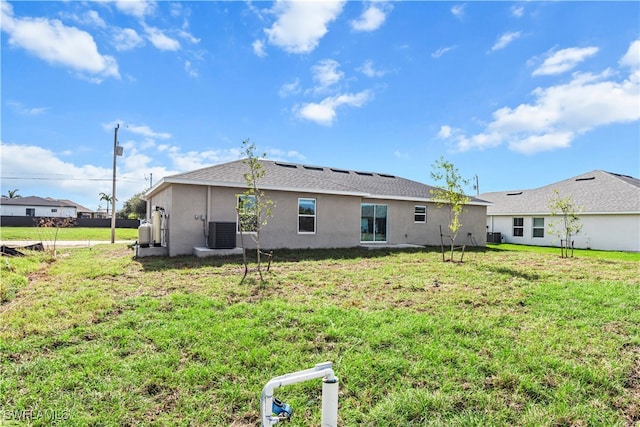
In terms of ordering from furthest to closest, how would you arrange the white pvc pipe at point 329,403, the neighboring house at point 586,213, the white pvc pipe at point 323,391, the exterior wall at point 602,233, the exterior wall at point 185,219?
the neighboring house at point 586,213 → the exterior wall at point 602,233 → the exterior wall at point 185,219 → the white pvc pipe at point 329,403 → the white pvc pipe at point 323,391

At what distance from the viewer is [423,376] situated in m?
3.26

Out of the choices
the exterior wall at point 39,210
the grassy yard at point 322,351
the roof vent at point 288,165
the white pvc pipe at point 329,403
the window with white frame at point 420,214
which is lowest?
the grassy yard at point 322,351

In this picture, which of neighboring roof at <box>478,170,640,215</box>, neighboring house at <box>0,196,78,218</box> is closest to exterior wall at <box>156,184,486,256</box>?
neighboring roof at <box>478,170,640,215</box>

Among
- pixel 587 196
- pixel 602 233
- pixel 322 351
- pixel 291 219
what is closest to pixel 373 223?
pixel 291 219

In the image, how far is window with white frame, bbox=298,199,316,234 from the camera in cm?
1365

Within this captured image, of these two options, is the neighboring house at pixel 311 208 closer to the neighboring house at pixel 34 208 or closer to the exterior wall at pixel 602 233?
the exterior wall at pixel 602 233

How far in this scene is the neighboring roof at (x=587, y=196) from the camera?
734 inches

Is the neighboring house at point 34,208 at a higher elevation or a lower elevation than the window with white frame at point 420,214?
higher

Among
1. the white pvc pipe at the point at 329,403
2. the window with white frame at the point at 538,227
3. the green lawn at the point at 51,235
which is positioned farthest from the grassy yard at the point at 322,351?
the window with white frame at the point at 538,227

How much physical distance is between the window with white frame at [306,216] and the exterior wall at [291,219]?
0.51ft

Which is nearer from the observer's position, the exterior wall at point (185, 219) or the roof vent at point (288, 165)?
the exterior wall at point (185, 219)

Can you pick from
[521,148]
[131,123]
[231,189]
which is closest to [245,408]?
[231,189]

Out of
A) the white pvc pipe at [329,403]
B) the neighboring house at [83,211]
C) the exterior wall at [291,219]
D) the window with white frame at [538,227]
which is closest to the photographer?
the white pvc pipe at [329,403]

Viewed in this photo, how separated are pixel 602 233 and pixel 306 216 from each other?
1745 cm
